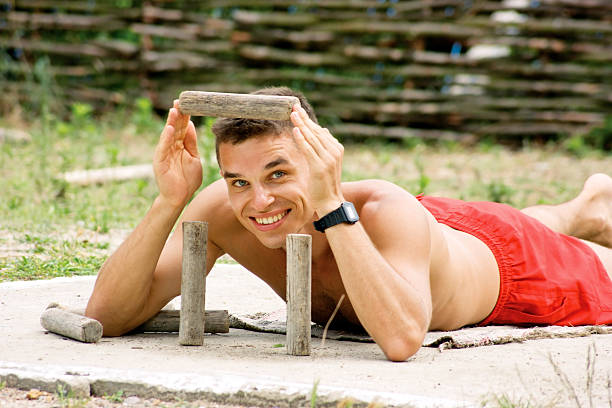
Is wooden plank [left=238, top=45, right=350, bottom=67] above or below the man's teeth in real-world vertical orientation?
above

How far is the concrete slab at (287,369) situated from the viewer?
8.84ft

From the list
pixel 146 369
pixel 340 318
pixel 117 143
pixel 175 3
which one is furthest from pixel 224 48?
pixel 146 369

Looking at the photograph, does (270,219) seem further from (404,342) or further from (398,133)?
(398,133)

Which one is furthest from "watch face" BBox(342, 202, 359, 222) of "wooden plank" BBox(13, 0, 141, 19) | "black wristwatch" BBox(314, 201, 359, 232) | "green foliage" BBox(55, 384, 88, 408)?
"wooden plank" BBox(13, 0, 141, 19)

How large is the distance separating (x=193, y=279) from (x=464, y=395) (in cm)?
119

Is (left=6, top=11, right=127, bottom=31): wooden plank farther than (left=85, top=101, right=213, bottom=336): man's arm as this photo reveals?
Yes

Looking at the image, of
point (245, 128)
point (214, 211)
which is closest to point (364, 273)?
point (245, 128)

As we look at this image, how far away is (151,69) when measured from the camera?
10.1 metres

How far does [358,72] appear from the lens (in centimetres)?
980

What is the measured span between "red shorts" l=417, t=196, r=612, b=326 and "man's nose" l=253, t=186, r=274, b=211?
4.36 feet

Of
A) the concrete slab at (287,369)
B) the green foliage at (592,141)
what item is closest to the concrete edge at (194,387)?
the concrete slab at (287,369)

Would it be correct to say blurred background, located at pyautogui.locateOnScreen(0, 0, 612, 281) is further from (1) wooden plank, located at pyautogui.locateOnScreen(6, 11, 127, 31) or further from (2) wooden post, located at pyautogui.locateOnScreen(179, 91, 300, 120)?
(2) wooden post, located at pyautogui.locateOnScreen(179, 91, 300, 120)

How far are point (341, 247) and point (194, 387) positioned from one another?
0.73 m

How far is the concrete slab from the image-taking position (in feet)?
8.84
